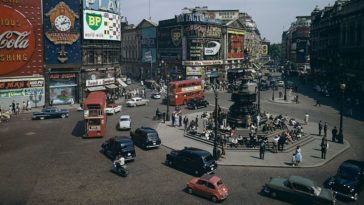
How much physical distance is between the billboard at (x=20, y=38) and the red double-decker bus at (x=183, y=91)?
62.8ft

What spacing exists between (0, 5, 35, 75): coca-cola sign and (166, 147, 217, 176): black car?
3185 centimetres

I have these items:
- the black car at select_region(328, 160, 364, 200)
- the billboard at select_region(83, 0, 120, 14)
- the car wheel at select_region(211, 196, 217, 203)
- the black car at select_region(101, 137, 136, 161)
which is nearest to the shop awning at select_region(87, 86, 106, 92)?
the billboard at select_region(83, 0, 120, 14)

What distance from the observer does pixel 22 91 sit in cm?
4797

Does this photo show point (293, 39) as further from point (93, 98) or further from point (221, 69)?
point (93, 98)

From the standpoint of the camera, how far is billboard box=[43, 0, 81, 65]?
163ft

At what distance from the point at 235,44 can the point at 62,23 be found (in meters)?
45.6

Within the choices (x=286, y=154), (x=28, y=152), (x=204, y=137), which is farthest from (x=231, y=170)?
(x=28, y=152)

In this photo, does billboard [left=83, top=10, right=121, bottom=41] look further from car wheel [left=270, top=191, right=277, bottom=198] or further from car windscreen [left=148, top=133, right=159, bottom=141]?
car wheel [left=270, top=191, right=277, bottom=198]

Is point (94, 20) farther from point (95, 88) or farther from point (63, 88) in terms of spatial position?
point (63, 88)

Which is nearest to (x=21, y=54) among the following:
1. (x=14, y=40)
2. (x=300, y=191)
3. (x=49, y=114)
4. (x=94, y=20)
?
(x=14, y=40)

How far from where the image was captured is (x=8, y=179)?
22.4 m

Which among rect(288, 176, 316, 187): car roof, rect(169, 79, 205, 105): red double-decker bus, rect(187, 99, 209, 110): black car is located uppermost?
rect(169, 79, 205, 105): red double-decker bus

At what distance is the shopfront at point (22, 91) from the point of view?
152ft

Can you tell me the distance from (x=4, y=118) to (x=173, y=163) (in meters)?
26.3
